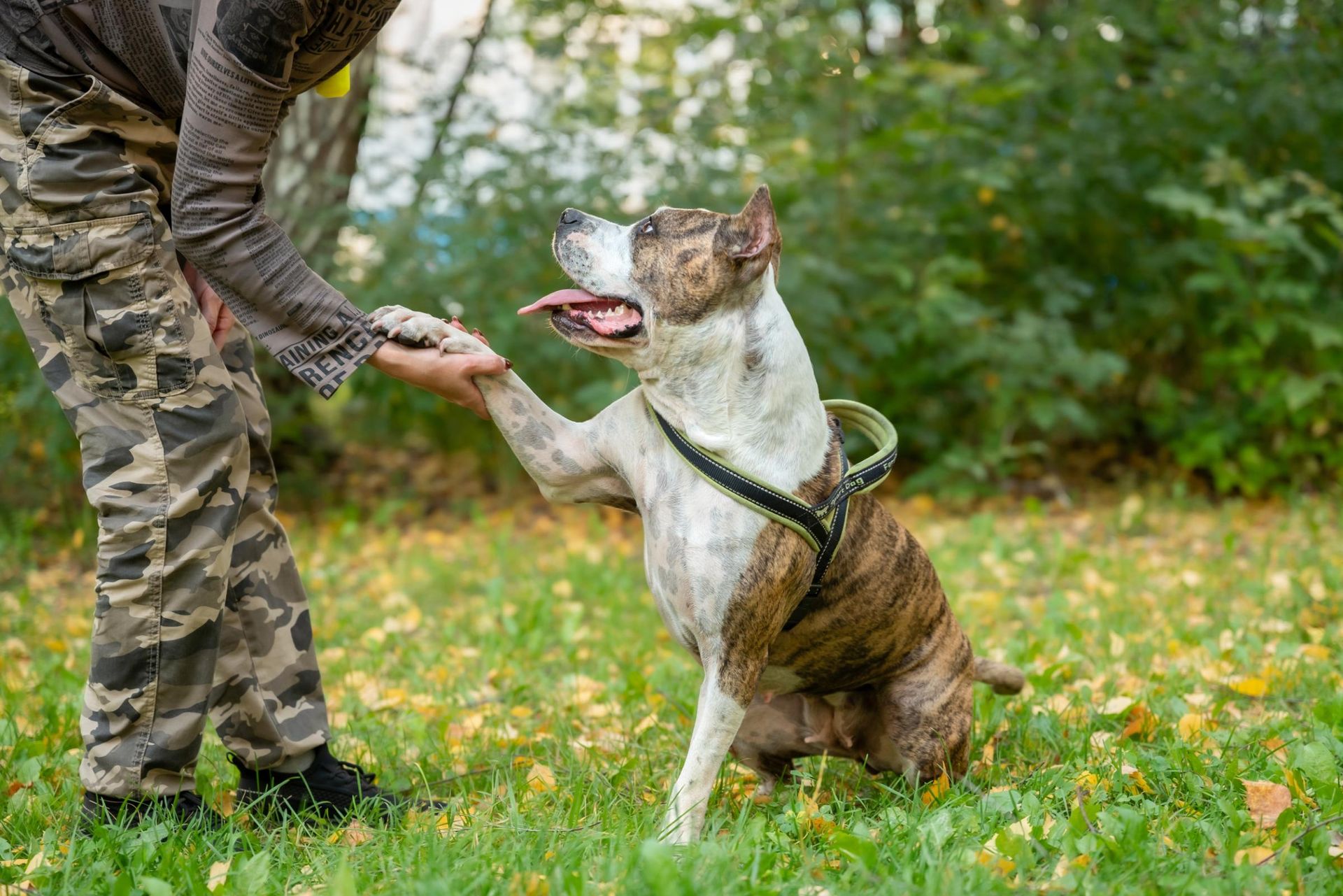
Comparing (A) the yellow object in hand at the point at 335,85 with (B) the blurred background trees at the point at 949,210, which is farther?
(B) the blurred background trees at the point at 949,210

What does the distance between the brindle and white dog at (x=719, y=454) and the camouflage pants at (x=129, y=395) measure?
1.64 feet

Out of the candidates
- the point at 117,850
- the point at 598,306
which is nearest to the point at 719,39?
the point at 598,306

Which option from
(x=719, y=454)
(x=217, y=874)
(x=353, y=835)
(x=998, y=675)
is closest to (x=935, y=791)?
(x=998, y=675)

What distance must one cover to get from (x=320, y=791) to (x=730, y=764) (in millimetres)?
1131

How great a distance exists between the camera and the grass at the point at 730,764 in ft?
7.85

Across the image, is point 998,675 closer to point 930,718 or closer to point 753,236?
point 930,718

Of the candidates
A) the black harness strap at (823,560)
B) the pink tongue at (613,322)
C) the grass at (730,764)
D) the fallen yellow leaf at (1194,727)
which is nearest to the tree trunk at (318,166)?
the grass at (730,764)

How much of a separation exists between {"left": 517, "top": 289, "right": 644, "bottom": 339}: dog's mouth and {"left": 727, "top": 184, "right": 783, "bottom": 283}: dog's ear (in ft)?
0.90

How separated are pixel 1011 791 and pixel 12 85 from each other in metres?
2.82

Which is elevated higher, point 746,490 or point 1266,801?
point 746,490

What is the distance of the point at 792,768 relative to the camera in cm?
325

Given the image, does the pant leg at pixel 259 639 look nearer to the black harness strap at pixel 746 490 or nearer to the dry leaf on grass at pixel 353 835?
the dry leaf on grass at pixel 353 835

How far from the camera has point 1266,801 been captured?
106 inches

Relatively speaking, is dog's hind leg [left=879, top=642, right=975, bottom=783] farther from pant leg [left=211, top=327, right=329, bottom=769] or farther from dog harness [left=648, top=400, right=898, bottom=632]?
pant leg [left=211, top=327, right=329, bottom=769]
